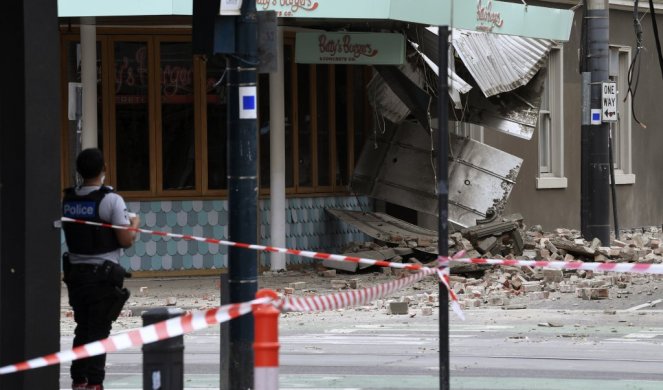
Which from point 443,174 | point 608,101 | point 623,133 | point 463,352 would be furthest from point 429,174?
point 443,174

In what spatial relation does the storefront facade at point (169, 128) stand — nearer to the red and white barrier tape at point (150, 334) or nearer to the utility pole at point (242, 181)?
the utility pole at point (242, 181)

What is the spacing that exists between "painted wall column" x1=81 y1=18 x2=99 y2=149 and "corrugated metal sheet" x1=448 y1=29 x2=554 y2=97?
492 centimetres

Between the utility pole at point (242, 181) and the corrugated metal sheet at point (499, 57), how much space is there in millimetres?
11172

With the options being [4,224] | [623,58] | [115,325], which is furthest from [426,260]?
[4,224]

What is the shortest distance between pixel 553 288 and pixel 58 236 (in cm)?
1073

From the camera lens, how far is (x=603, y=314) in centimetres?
1543

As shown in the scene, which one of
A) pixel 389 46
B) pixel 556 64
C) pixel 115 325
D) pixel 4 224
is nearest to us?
pixel 4 224

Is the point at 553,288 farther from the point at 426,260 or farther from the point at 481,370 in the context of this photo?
the point at 481,370

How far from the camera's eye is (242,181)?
8.88 metres

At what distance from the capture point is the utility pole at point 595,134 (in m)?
21.0

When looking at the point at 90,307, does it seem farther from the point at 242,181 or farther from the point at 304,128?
the point at 304,128

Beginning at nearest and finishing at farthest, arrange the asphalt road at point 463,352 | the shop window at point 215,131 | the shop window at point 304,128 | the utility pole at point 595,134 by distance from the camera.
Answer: the asphalt road at point 463,352, the shop window at point 215,131, the shop window at point 304,128, the utility pole at point 595,134

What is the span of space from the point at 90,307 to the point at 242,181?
1.19m

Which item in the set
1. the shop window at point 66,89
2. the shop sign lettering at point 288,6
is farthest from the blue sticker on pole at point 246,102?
the shop window at point 66,89
